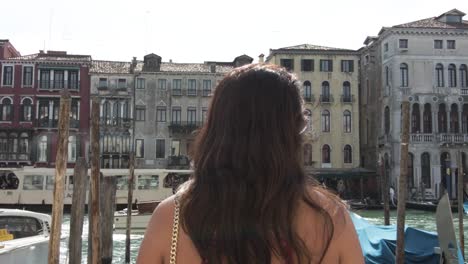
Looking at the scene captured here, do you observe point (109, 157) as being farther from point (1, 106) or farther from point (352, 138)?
point (352, 138)

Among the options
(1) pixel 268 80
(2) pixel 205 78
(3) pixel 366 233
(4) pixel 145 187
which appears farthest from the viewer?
(2) pixel 205 78

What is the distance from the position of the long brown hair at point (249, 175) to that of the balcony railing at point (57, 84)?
32715mm

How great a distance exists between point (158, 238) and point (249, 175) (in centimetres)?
25

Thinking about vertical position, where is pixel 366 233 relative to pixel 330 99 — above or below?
below

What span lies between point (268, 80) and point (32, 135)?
1298 inches

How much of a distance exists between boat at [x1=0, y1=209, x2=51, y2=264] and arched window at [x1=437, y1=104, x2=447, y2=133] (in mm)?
28233

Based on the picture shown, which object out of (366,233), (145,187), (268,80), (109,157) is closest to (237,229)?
(268,80)

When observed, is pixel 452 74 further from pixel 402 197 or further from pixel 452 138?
pixel 402 197

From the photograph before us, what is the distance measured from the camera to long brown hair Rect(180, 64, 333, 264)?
1242mm

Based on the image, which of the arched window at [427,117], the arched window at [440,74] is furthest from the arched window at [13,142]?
the arched window at [440,74]

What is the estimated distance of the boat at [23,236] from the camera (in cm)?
672

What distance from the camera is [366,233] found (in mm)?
8781

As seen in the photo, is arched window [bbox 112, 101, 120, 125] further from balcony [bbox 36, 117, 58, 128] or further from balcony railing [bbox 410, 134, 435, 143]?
balcony railing [bbox 410, 134, 435, 143]

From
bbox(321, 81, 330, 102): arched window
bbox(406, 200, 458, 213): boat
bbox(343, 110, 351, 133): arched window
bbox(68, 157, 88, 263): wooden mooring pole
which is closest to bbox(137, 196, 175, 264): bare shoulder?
bbox(68, 157, 88, 263): wooden mooring pole
